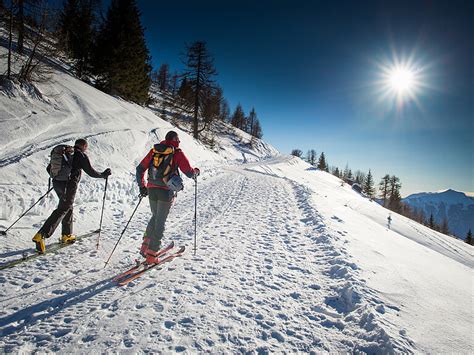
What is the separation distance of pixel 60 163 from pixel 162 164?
8.09 feet

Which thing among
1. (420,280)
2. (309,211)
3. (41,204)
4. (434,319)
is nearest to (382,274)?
(420,280)

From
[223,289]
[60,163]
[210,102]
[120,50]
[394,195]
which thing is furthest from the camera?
[394,195]

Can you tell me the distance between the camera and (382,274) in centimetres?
460

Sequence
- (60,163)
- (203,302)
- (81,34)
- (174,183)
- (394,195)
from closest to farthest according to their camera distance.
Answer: (203,302) < (174,183) < (60,163) < (81,34) < (394,195)

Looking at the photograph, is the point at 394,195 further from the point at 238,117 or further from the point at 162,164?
the point at 162,164

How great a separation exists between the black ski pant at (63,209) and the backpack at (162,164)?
2.17 m

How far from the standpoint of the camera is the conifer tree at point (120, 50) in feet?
70.9

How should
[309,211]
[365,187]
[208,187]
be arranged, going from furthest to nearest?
[365,187], [208,187], [309,211]

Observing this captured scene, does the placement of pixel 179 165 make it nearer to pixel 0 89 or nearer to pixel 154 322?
pixel 154 322

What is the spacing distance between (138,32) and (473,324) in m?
31.2

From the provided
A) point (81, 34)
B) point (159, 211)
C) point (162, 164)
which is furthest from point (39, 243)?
point (81, 34)

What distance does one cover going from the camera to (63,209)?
4945 millimetres

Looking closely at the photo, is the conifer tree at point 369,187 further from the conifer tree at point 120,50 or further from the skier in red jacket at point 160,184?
the skier in red jacket at point 160,184

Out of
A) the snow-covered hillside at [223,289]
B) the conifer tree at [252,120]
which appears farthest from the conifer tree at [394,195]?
the snow-covered hillside at [223,289]
